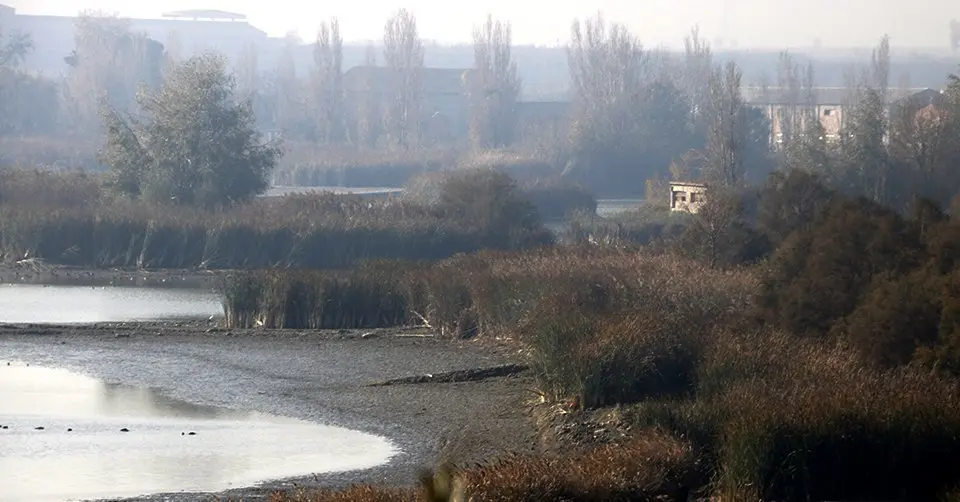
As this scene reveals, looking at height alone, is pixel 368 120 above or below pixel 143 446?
below

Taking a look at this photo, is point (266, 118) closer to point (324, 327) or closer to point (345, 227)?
point (345, 227)

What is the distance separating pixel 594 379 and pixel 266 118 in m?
96.0

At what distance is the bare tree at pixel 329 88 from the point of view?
105 metres

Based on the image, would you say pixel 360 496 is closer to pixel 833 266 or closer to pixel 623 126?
pixel 833 266

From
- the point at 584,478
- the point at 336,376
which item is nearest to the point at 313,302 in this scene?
the point at 336,376

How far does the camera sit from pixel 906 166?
54.7 metres

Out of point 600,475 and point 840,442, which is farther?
point 840,442

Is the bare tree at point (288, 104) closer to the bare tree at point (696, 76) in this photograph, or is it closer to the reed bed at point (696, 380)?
the bare tree at point (696, 76)

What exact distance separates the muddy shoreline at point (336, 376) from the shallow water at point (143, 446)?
52cm

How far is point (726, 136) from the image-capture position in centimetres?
5991

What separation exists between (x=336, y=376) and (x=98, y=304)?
13.6 m

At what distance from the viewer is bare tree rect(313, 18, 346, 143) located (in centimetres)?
10456

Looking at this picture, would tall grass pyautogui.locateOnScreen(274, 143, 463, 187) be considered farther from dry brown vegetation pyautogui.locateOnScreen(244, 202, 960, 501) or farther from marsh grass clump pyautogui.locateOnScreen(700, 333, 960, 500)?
marsh grass clump pyautogui.locateOnScreen(700, 333, 960, 500)

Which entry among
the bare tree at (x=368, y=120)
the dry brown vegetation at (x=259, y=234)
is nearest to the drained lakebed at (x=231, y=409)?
the dry brown vegetation at (x=259, y=234)
